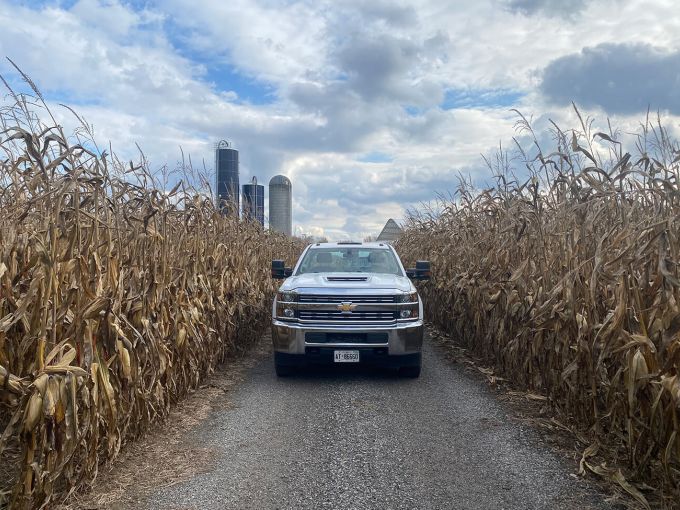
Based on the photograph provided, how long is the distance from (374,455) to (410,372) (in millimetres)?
2956

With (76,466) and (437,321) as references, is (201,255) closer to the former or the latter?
(76,466)

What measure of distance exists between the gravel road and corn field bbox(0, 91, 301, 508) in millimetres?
681

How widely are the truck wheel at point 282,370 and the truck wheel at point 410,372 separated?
1.53 meters

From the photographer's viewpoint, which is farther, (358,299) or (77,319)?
(358,299)

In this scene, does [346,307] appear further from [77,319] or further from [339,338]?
[77,319]

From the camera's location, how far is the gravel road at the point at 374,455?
3842mm

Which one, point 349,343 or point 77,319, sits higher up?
point 77,319

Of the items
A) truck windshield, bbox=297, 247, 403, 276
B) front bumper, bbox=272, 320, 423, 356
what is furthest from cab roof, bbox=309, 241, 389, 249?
front bumper, bbox=272, 320, 423, 356

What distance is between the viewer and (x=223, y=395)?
6.67 meters

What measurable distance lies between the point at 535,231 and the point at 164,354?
171 inches

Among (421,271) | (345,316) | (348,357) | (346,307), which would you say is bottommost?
(348,357)

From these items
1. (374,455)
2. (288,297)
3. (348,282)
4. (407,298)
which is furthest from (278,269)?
(374,455)

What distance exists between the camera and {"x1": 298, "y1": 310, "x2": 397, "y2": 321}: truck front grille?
23.7 ft

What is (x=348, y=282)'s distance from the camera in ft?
25.1
